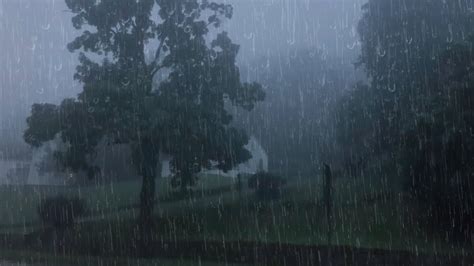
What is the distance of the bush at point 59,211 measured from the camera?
99.7 ft

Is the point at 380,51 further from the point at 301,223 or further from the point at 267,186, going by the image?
the point at 301,223

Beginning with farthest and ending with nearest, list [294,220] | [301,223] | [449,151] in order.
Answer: [294,220], [301,223], [449,151]

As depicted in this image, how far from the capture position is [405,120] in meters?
26.8

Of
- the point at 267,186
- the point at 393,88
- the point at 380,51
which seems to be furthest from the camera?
the point at 267,186

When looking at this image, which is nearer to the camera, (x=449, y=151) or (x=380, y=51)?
(x=449, y=151)

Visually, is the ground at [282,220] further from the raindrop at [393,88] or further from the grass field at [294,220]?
the raindrop at [393,88]

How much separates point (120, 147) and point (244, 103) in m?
22.9

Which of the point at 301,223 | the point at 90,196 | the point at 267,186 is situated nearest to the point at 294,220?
the point at 301,223

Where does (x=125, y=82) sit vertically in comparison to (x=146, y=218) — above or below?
above

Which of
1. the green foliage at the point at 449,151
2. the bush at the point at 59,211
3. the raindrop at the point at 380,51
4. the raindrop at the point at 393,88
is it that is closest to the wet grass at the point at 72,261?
the bush at the point at 59,211

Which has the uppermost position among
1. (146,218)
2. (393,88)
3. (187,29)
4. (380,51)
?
(187,29)

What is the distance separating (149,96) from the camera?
→ 97.3ft

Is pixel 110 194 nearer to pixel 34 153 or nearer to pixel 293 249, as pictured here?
pixel 34 153

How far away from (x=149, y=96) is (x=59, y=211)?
6333mm
